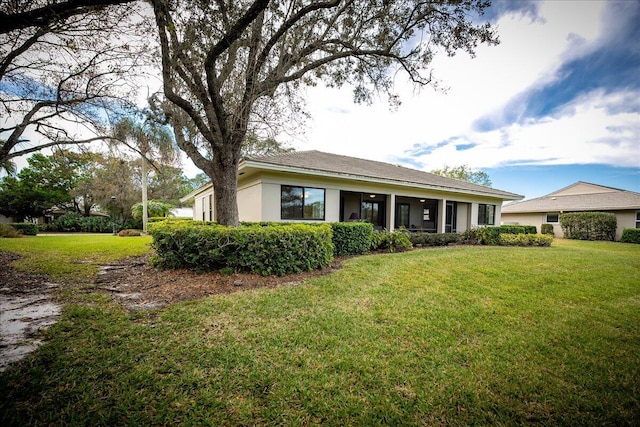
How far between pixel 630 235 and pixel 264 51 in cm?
2689

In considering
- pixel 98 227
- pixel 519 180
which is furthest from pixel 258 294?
pixel 519 180

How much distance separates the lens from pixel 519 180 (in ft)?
115

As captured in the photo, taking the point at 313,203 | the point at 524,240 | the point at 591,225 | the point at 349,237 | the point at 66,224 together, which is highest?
the point at 313,203

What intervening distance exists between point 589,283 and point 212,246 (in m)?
9.06

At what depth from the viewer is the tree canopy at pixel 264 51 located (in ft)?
18.9

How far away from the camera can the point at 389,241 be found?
33.6ft

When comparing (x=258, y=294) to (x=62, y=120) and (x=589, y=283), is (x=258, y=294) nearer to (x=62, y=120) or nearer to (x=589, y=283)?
(x=62, y=120)

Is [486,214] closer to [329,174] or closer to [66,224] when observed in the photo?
[329,174]

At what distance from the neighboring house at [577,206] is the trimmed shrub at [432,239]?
52.4 ft

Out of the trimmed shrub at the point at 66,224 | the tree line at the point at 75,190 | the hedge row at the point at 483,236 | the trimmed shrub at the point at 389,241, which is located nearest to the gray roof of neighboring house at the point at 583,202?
the hedge row at the point at 483,236

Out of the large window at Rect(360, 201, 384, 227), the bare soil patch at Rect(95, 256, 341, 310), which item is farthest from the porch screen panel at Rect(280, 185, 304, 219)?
the large window at Rect(360, 201, 384, 227)

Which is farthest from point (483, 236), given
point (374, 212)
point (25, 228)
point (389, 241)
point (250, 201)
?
point (25, 228)

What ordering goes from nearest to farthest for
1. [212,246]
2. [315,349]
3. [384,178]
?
[315,349]
[212,246]
[384,178]

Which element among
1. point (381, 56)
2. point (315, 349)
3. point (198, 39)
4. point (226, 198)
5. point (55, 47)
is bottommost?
point (315, 349)
